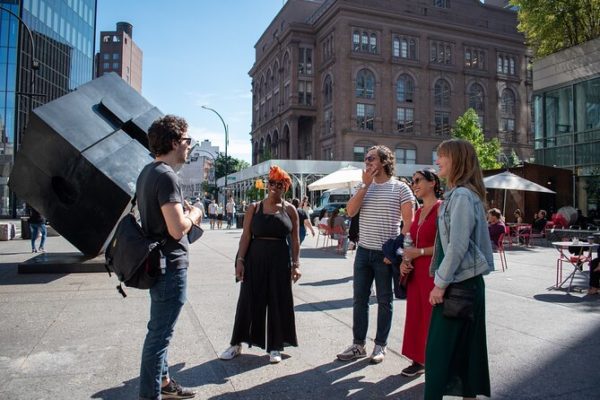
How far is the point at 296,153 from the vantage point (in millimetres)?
60875

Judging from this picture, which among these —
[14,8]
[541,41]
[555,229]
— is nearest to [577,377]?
[555,229]

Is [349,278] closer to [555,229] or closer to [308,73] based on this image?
[555,229]

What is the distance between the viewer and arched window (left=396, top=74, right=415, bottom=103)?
57.2 metres

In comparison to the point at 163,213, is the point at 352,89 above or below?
above

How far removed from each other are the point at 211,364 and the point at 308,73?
5882 centimetres

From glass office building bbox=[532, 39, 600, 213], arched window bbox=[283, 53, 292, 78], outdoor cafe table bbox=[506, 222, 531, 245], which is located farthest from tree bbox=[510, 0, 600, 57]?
arched window bbox=[283, 53, 292, 78]

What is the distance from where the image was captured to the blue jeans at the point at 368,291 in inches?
171

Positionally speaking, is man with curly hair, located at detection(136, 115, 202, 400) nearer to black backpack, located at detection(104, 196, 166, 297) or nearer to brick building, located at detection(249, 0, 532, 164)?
black backpack, located at detection(104, 196, 166, 297)

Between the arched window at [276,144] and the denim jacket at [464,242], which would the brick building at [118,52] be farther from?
the denim jacket at [464,242]

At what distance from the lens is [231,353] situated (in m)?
4.38

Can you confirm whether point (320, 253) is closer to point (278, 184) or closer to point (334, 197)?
point (278, 184)

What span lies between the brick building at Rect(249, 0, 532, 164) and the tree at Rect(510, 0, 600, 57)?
86.0 ft

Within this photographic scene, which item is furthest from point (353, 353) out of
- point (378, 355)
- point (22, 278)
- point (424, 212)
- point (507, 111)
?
point (507, 111)

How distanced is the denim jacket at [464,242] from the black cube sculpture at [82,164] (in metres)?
6.67
